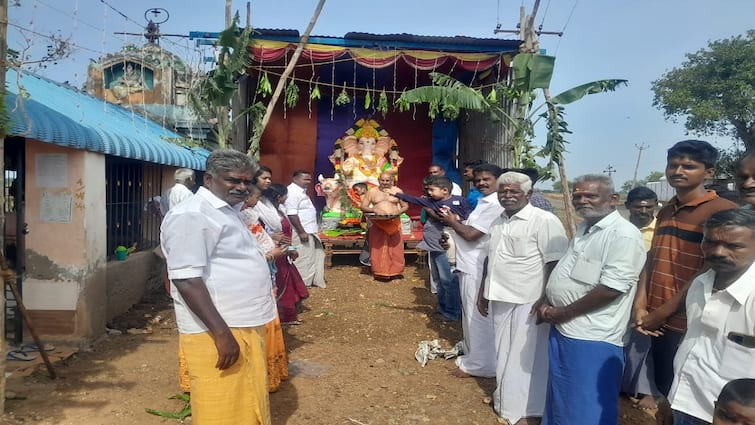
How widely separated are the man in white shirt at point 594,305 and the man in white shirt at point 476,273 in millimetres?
1364

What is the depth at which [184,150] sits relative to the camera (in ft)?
27.9

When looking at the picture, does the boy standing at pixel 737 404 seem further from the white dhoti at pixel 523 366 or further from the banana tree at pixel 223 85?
the banana tree at pixel 223 85

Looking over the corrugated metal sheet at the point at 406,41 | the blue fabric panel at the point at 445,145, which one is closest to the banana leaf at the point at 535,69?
the corrugated metal sheet at the point at 406,41

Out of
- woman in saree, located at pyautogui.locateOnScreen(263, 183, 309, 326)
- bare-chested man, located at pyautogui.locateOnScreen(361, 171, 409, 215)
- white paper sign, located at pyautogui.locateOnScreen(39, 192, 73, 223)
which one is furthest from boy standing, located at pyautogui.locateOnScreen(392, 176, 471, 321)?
white paper sign, located at pyautogui.locateOnScreen(39, 192, 73, 223)

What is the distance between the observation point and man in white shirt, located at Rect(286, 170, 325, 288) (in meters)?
6.83

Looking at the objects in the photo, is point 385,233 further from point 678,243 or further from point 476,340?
point 678,243

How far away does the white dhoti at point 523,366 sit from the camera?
3.42 metres

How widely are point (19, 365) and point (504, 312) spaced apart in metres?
4.09

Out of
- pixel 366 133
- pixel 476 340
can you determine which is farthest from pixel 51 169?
pixel 366 133

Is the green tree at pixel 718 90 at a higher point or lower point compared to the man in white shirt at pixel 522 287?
higher

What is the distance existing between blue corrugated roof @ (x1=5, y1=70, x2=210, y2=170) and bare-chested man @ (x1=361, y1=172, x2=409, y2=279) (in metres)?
2.99

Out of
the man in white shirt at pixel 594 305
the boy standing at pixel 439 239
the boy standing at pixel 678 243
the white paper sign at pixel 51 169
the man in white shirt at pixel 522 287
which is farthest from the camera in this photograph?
the boy standing at pixel 439 239

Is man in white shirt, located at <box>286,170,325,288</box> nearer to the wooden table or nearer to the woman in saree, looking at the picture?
the woman in saree

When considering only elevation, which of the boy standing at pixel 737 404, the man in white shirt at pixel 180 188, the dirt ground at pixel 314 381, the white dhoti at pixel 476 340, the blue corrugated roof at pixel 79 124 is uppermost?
the blue corrugated roof at pixel 79 124
